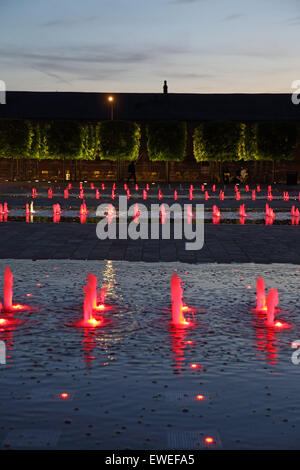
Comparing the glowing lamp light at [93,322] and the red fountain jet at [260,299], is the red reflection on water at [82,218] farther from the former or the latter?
the glowing lamp light at [93,322]

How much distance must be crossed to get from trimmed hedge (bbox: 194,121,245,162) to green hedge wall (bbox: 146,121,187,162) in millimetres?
1452

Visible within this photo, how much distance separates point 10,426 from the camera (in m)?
5.88

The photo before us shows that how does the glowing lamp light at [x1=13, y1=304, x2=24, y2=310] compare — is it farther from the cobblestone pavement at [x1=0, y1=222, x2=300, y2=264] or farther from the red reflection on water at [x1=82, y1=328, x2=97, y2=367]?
the cobblestone pavement at [x1=0, y1=222, x2=300, y2=264]

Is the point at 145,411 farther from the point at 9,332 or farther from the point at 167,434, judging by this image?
the point at 9,332

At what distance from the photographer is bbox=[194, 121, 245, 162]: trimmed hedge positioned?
61.5m

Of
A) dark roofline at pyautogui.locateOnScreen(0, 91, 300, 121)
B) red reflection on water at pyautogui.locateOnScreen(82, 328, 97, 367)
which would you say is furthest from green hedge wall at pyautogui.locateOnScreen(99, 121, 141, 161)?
red reflection on water at pyautogui.locateOnScreen(82, 328, 97, 367)

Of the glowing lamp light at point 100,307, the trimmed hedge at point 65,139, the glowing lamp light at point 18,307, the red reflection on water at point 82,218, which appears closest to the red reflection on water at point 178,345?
the glowing lamp light at point 100,307

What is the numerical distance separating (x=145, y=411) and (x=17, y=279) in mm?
7068

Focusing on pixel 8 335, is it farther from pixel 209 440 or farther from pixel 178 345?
pixel 209 440

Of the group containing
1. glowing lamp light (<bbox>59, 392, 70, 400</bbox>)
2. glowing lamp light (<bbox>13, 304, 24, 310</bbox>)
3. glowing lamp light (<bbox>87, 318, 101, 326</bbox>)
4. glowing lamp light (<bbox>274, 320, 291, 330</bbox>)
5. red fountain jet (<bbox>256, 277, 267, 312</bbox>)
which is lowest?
glowing lamp light (<bbox>59, 392, 70, 400</bbox>)

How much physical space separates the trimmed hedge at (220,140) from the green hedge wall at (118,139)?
16.9 ft

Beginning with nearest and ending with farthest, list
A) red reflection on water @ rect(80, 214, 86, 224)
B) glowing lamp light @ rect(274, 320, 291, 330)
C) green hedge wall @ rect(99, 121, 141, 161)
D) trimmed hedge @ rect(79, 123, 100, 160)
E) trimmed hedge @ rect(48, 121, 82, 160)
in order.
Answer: glowing lamp light @ rect(274, 320, 291, 330) < red reflection on water @ rect(80, 214, 86, 224) < trimmed hedge @ rect(48, 121, 82, 160) < green hedge wall @ rect(99, 121, 141, 161) < trimmed hedge @ rect(79, 123, 100, 160)

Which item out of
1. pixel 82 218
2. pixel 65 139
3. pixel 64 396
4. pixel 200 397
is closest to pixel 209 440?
pixel 200 397

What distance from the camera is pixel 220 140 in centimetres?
6147
